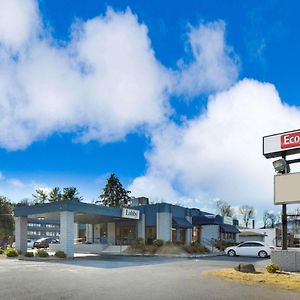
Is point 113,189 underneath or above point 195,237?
above

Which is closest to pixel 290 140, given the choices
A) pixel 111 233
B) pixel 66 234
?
pixel 66 234

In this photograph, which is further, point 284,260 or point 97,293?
point 284,260

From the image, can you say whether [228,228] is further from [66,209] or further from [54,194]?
[54,194]

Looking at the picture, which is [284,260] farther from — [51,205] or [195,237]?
[195,237]

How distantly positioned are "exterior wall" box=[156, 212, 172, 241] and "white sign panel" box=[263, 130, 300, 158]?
22104 millimetres

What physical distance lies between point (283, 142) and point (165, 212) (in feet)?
76.1

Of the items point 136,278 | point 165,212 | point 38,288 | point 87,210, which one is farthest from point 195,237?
point 38,288

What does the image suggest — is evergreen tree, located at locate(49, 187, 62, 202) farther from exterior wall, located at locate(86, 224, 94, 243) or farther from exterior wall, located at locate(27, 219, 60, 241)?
exterior wall, located at locate(86, 224, 94, 243)

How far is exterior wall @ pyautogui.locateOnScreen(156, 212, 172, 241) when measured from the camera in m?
41.4

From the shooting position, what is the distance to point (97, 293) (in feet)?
38.5

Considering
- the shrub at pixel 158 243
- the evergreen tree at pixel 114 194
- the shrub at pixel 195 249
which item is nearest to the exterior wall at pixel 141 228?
the shrub at pixel 158 243

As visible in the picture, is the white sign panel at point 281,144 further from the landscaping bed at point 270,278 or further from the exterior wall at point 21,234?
the exterior wall at point 21,234

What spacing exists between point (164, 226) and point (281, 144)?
2329cm

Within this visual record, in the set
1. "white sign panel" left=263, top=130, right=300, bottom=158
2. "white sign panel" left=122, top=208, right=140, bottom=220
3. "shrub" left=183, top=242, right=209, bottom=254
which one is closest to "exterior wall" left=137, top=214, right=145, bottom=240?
"white sign panel" left=122, top=208, right=140, bottom=220
